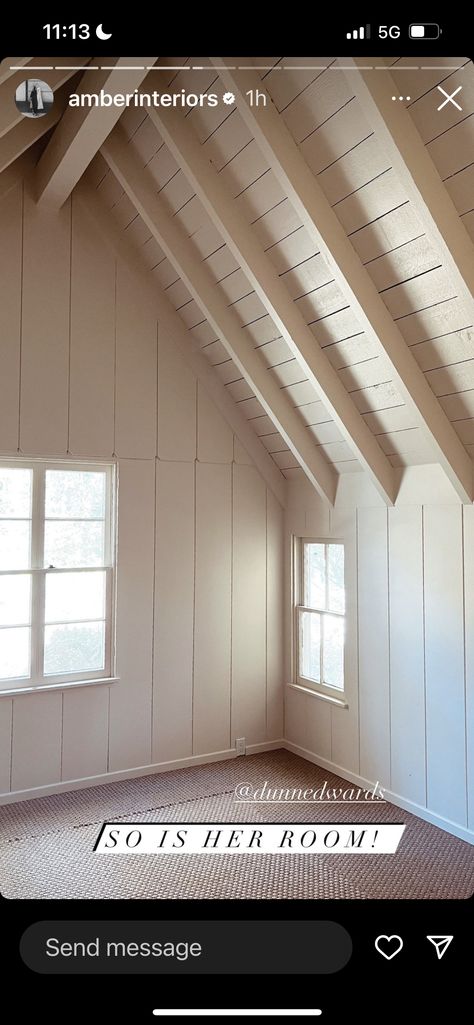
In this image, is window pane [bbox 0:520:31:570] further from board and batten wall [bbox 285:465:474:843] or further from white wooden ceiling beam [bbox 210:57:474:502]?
white wooden ceiling beam [bbox 210:57:474:502]

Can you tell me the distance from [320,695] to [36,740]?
4.45 ft

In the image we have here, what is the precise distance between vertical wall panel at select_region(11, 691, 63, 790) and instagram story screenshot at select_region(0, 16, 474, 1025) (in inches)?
0.5

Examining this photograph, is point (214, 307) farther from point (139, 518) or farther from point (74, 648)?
point (74, 648)

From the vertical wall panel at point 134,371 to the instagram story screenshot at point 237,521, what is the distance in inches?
0.6

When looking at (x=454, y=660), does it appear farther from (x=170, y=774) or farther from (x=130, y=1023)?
(x=130, y=1023)

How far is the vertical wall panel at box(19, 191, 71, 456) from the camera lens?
2697 millimetres

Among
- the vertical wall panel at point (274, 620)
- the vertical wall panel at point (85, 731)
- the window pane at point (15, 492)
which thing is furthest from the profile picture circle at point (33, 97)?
the vertical wall panel at point (274, 620)

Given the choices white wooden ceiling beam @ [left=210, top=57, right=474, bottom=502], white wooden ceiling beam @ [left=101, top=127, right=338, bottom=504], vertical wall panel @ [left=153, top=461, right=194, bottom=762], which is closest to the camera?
white wooden ceiling beam @ [left=210, top=57, right=474, bottom=502]

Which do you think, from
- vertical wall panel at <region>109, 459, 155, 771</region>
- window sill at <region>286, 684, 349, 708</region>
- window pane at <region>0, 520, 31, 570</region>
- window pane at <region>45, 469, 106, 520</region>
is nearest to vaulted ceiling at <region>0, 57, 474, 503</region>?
vertical wall panel at <region>109, 459, 155, 771</region>

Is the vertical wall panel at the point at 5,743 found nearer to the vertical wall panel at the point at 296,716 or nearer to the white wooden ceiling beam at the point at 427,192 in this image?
the vertical wall panel at the point at 296,716

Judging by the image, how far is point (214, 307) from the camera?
2.58m

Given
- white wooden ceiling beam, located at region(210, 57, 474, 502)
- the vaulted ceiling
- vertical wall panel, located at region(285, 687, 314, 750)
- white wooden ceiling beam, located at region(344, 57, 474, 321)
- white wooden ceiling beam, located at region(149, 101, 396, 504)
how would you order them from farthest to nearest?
vertical wall panel, located at region(285, 687, 314, 750), white wooden ceiling beam, located at region(149, 101, 396, 504), white wooden ceiling beam, located at region(210, 57, 474, 502), white wooden ceiling beam, located at region(344, 57, 474, 321), the vaulted ceiling

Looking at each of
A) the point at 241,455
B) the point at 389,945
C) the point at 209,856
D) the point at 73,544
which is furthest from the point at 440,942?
the point at 241,455

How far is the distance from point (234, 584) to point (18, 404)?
4.53ft
